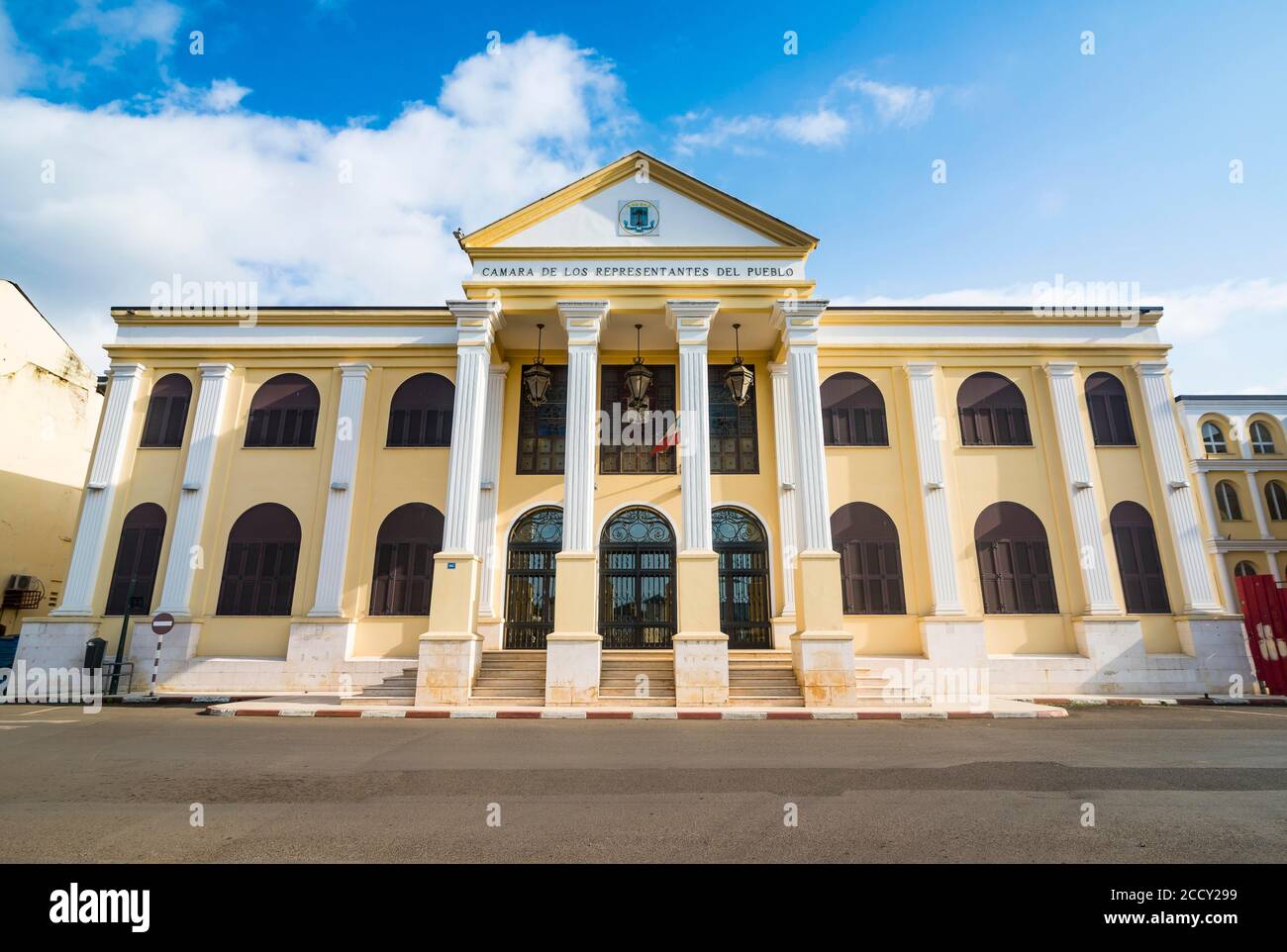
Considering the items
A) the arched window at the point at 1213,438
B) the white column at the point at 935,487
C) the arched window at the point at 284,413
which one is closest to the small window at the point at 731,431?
the white column at the point at 935,487

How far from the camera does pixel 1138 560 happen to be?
14.8 metres

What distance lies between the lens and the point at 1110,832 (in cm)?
415

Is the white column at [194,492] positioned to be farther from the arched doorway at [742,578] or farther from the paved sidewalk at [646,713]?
the arched doorway at [742,578]

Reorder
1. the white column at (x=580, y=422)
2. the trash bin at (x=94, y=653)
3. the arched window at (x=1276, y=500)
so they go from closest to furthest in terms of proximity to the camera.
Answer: the white column at (x=580, y=422), the trash bin at (x=94, y=653), the arched window at (x=1276, y=500)

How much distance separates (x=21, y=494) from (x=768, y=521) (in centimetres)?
2319

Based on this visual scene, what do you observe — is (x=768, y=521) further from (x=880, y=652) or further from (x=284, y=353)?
(x=284, y=353)

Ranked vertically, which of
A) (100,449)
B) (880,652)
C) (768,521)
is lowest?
(880,652)

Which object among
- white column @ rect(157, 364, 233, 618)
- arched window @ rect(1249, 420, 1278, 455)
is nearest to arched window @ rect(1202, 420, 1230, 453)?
A: arched window @ rect(1249, 420, 1278, 455)

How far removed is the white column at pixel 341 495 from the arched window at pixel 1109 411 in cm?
1816

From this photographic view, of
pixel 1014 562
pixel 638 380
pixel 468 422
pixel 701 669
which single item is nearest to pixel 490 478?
pixel 468 422

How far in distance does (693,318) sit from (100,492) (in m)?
14.5

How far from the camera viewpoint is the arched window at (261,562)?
14742 mm

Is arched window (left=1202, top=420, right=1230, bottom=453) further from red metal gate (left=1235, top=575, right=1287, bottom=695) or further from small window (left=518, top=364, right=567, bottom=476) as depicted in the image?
small window (left=518, top=364, right=567, bottom=476)
